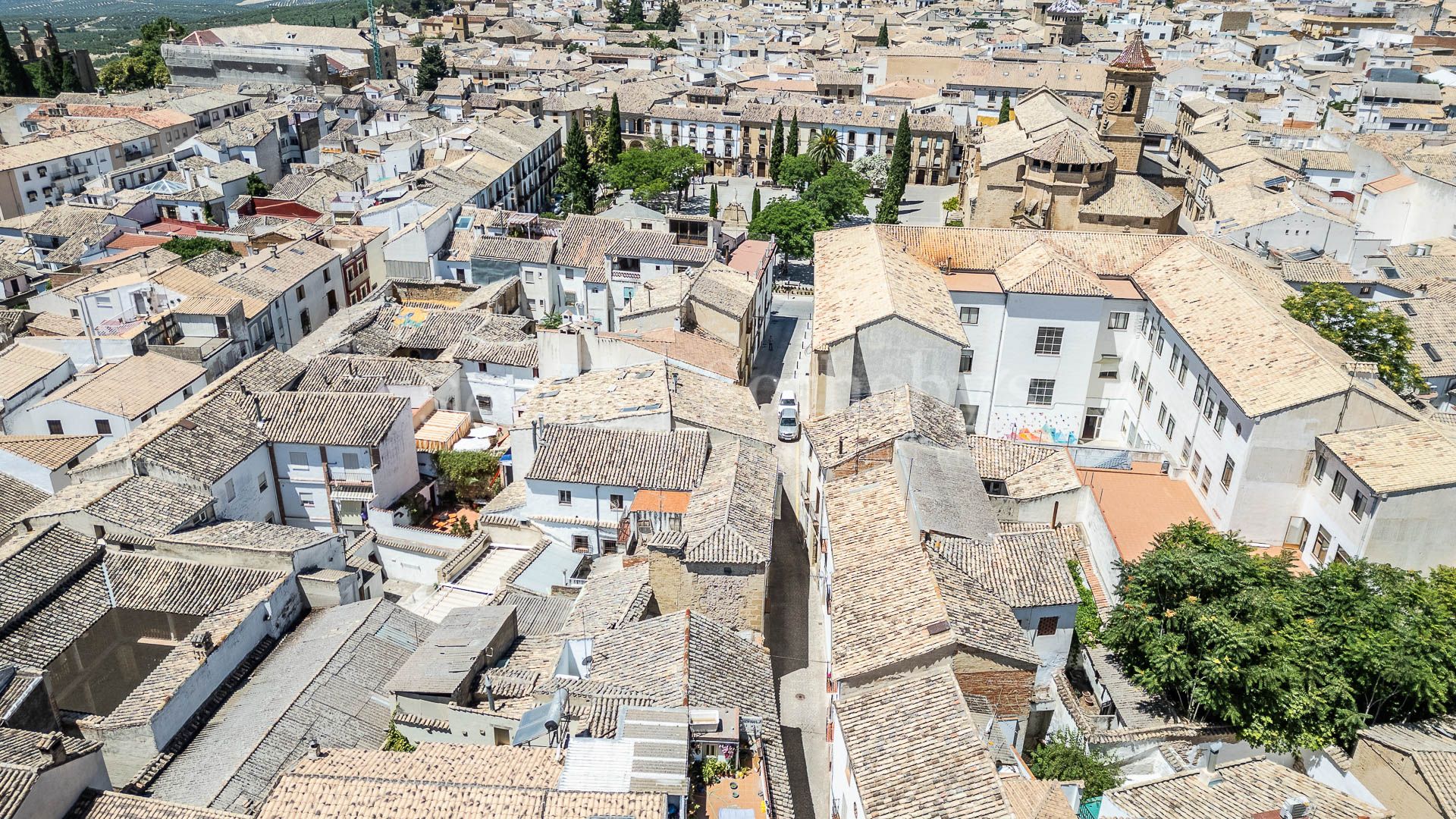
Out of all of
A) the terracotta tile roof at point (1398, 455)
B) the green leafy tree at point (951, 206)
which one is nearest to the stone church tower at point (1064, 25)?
the green leafy tree at point (951, 206)

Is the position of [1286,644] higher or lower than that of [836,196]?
lower

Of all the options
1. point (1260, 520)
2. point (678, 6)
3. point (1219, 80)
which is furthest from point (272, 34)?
point (1260, 520)

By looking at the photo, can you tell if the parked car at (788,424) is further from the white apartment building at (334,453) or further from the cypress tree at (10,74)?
the cypress tree at (10,74)

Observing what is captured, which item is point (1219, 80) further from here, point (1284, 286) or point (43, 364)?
point (43, 364)

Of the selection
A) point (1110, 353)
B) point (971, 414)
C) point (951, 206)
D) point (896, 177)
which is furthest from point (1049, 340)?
point (951, 206)

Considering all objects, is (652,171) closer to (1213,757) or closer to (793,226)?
(793,226)
